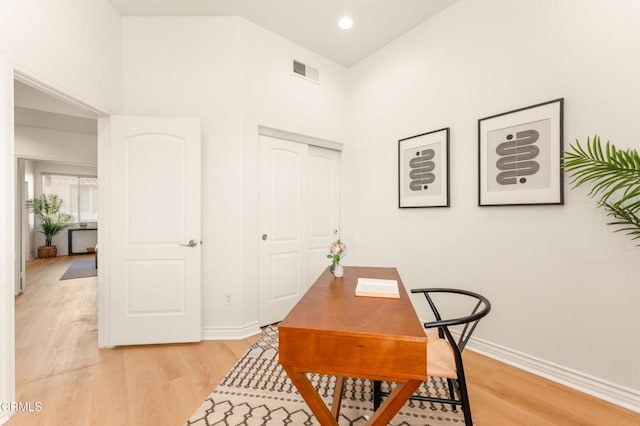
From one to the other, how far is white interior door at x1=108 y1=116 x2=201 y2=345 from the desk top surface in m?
1.64

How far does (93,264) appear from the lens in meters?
6.62

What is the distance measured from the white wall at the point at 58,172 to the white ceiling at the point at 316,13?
6.41 metres

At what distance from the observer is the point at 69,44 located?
2.19 metres

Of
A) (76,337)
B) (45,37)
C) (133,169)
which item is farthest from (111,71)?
(76,337)

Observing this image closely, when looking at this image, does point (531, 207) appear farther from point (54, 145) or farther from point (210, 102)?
point (54, 145)

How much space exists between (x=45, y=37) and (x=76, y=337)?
8.67 feet

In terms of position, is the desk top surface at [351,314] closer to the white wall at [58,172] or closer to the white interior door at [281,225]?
the white interior door at [281,225]

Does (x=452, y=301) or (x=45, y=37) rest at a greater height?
(x=45, y=37)

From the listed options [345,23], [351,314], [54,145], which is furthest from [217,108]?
[54,145]

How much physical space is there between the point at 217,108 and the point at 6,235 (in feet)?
6.16

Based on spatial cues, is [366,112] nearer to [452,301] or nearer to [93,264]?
[452,301]

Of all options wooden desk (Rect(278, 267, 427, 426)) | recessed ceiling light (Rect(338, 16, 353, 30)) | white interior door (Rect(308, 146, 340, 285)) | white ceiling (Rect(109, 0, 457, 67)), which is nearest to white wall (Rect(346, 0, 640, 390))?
white ceiling (Rect(109, 0, 457, 67))

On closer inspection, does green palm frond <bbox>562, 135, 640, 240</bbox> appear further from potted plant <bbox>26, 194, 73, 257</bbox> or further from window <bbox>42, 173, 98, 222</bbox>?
window <bbox>42, 173, 98, 222</bbox>

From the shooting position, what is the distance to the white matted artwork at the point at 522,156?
6.78 feet
